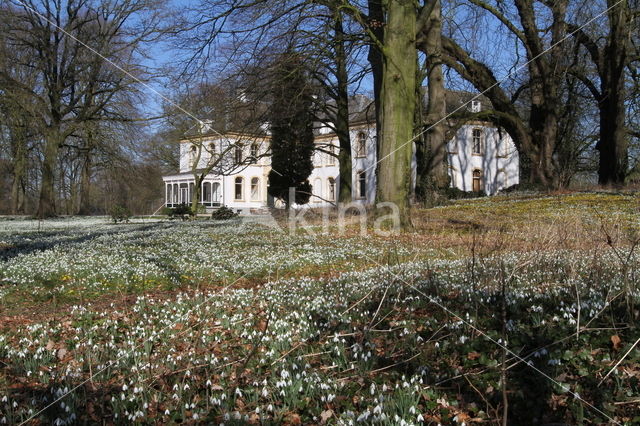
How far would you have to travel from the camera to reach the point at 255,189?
70688 mm

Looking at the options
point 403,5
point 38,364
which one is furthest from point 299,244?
point 38,364

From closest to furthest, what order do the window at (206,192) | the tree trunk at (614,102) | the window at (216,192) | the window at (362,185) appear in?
1. the tree trunk at (614,102)
2. the window at (362,185)
3. the window at (216,192)
4. the window at (206,192)

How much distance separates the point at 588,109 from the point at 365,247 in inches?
1369

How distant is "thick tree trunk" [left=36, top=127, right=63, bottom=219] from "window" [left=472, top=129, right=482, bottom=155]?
3977 cm

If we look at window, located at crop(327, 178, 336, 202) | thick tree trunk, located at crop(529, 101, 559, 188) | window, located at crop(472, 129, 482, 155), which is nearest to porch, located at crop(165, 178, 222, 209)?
window, located at crop(327, 178, 336, 202)

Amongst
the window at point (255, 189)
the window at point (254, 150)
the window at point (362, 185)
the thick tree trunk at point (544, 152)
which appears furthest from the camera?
the window at point (255, 189)

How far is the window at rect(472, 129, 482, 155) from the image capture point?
189 ft

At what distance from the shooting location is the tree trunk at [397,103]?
1502cm

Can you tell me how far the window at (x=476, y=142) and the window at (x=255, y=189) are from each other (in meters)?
27.5

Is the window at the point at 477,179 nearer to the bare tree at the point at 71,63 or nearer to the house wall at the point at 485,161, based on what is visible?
the house wall at the point at 485,161

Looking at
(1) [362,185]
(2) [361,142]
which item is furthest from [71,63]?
(1) [362,185]

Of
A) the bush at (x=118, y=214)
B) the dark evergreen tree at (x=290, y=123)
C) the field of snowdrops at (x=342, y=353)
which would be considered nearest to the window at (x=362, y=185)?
the dark evergreen tree at (x=290, y=123)

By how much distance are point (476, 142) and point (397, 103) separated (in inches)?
1786

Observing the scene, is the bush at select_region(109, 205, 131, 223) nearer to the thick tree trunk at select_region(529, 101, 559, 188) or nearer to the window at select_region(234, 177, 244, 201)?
the thick tree trunk at select_region(529, 101, 559, 188)
